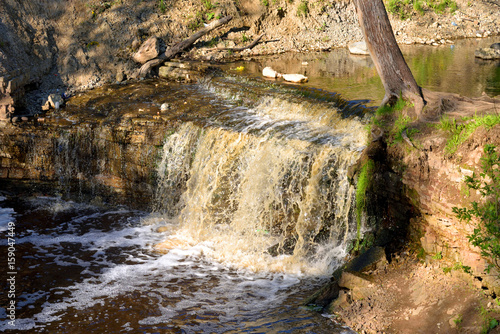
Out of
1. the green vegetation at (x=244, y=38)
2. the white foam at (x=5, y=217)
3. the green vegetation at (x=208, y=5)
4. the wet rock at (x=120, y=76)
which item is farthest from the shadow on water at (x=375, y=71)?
the white foam at (x=5, y=217)

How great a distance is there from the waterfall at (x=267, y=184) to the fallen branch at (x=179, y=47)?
10.2ft

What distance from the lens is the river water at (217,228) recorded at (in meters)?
5.48

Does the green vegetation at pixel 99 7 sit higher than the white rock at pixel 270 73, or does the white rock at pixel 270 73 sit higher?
the green vegetation at pixel 99 7

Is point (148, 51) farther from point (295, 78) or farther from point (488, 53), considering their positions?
point (488, 53)

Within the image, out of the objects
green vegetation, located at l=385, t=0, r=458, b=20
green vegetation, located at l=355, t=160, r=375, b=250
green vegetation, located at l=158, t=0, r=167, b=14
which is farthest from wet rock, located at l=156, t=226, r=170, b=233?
green vegetation, located at l=385, t=0, r=458, b=20

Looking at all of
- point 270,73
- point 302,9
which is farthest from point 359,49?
point 270,73

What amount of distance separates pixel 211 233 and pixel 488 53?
26.5ft

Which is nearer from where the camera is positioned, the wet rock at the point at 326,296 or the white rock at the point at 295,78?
the wet rock at the point at 326,296

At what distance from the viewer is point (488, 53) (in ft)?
36.6

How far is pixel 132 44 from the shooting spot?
37.1ft

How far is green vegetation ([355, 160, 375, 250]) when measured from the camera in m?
5.93

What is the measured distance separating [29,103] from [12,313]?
17.3ft

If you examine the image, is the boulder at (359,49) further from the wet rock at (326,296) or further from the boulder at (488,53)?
the wet rock at (326,296)

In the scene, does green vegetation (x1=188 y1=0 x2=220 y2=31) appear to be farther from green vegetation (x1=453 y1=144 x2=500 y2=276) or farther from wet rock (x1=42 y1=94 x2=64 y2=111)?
green vegetation (x1=453 y1=144 x2=500 y2=276)
